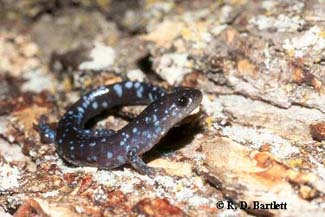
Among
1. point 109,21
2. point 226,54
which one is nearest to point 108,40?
point 109,21

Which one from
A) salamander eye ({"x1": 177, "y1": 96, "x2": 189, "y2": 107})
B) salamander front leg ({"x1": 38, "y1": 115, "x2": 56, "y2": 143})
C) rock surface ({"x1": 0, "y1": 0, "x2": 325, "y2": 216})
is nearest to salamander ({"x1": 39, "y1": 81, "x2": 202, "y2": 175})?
salamander eye ({"x1": 177, "y1": 96, "x2": 189, "y2": 107})

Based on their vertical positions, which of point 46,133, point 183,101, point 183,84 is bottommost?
point 46,133

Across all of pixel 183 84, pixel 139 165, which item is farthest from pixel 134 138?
pixel 183 84

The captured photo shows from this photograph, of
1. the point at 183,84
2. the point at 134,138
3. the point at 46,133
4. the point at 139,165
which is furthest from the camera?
the point at 183,84

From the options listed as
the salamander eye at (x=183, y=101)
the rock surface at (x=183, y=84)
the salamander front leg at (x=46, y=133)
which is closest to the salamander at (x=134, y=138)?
the salamander eye at (x=183, y=101)

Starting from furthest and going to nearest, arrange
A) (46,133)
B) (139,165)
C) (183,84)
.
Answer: (183,84), (46,133), (139,165)

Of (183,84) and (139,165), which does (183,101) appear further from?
(183,84)

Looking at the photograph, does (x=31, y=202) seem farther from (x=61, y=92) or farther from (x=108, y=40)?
(x=108, y=40)

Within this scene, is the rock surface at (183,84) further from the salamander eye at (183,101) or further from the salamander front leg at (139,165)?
the salamander eye at (183,101)

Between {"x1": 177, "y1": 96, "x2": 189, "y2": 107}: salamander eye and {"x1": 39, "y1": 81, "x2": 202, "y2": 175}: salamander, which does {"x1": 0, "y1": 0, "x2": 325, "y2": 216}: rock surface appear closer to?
{"x1": 39, "y1": 81, "x2": 202, "y2": 175}: salamander
